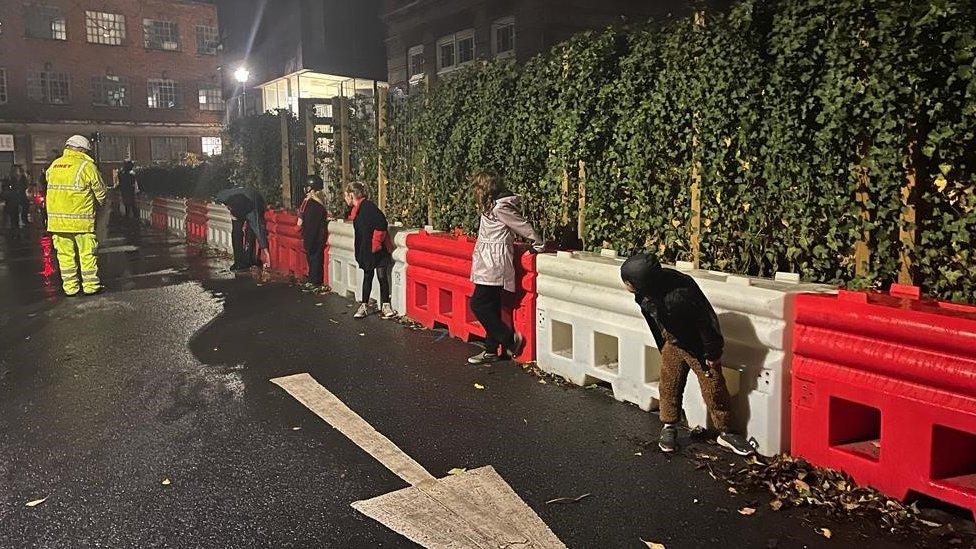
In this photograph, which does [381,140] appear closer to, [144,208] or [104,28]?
[144,208]

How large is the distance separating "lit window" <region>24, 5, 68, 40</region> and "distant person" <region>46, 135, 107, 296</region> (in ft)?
149

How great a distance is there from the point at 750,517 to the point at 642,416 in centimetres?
161

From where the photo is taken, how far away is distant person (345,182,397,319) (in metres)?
9.01

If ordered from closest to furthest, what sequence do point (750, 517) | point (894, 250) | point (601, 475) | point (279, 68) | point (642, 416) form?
point (750, 517) < point (601, 475) < point (894, 250) < point (642, 416) < point (279, 68)

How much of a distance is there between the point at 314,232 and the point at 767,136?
7380 millimetres

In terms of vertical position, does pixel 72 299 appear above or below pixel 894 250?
below

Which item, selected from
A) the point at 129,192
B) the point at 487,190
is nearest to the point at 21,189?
the point at 129,192

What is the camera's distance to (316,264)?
11.5m

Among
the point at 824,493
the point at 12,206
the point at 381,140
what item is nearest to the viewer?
the point at 824,493

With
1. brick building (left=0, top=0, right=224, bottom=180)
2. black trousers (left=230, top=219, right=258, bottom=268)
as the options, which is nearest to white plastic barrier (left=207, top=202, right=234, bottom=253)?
black trousers (left=230, top=219, right=258, bottom=268)

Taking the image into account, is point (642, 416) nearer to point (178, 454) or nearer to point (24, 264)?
point (178, 454)

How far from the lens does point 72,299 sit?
1105 cm

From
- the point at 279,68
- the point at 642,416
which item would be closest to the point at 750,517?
the point at 642,416

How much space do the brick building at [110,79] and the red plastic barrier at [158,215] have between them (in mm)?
23548
